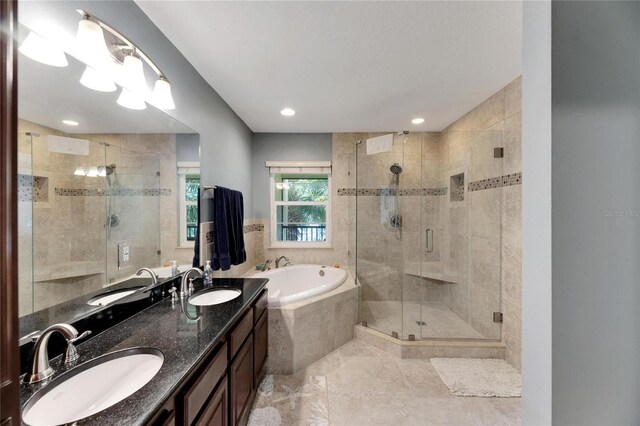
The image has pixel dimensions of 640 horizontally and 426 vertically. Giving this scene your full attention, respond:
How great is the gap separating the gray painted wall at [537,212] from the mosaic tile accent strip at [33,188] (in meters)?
1.68

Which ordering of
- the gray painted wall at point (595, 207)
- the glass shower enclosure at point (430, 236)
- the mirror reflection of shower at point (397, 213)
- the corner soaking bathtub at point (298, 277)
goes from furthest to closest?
the corner soaking bathtub at point (298, 277), the mirror reflection of shower at point (397, 213), the glass shower enclosure at point (430, 236), the gray painted wall at point (595, 207)

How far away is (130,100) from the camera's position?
1.36 metres

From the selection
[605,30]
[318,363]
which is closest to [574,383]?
[605,30]

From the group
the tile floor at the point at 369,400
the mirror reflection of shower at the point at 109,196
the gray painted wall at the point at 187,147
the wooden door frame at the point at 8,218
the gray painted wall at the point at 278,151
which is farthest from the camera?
the gray painted wall at the point at 278,151

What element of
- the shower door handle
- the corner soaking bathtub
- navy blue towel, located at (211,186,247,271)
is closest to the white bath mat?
the shower door handle

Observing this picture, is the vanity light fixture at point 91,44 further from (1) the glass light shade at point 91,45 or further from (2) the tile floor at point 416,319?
(2) the tile floor at point 416,319

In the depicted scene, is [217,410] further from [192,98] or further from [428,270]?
[428,270]

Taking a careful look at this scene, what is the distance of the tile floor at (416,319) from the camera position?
8.34 ft

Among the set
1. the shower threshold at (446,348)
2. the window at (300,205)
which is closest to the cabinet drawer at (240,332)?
the shower threshold at (446,348)

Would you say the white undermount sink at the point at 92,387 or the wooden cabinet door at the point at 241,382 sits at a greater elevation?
the white undermount sink at the point at 92,387

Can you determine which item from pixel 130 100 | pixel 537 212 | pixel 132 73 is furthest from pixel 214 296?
pixel 537 212

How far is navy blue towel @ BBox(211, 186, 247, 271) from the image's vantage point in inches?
85.6

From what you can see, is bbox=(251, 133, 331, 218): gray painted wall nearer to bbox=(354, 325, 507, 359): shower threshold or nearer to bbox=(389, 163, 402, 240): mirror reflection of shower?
bbox=(389, 163, 402, 240): mirror reflection of shower

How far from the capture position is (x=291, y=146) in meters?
3.60
